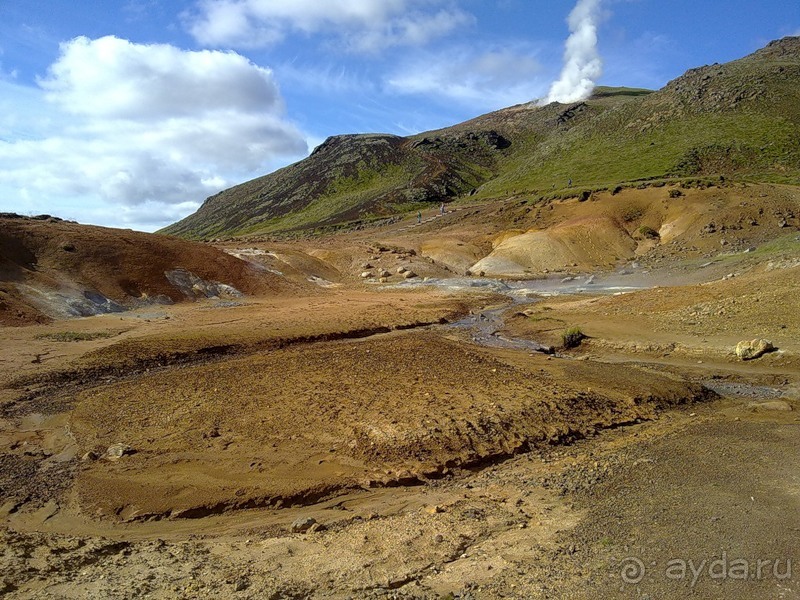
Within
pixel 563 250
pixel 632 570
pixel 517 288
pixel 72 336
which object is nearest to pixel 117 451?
pixel 632 570

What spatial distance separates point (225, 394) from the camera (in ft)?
42.8

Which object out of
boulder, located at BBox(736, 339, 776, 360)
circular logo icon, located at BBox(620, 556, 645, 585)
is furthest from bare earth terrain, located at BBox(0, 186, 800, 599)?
boulder, located at BBox(736, 339, 776, 360)

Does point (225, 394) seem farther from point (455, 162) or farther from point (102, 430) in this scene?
point (455, 162)

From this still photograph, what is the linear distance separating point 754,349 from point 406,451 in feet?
39.5

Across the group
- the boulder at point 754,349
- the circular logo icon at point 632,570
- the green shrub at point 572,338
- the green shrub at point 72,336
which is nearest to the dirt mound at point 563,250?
the green shrub at point 572,338

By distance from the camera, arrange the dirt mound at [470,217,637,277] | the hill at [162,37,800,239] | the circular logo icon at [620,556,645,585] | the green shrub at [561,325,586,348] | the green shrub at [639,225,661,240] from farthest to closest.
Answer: the hill at [162,37,800,239]
the green shrub at [639,225,661,240]
the dirt mound at [470,217,637,277]
the green shrub at [561,325,586,348]
the circular logo icon at [620,556,645,585]

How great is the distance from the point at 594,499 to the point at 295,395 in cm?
756

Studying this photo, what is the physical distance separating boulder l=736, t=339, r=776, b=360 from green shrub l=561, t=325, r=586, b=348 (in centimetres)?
491

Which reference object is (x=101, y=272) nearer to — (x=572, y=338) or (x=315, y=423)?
(x=315, y=423)

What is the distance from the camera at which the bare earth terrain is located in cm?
589

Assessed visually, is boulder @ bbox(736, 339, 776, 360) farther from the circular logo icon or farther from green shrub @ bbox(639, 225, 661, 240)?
green shrub @ bbox(639, 225, 661, 240)

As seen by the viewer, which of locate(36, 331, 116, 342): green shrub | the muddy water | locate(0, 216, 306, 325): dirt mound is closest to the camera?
locate(36, 331, 116, 342): green shrub

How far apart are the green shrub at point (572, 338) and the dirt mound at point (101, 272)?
2009 cm

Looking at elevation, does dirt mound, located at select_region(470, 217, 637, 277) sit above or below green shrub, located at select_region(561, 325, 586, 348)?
above
